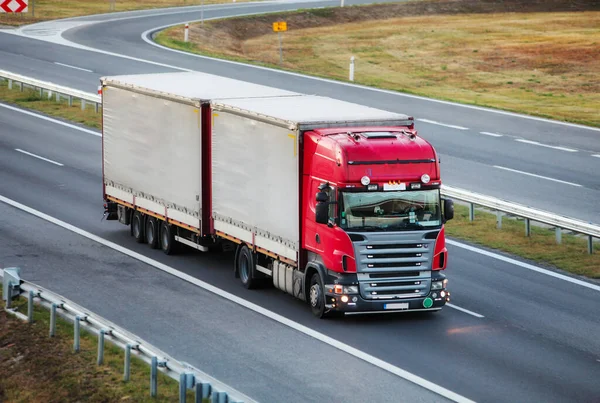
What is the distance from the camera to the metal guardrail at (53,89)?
141ft

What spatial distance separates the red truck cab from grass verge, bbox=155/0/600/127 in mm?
23703

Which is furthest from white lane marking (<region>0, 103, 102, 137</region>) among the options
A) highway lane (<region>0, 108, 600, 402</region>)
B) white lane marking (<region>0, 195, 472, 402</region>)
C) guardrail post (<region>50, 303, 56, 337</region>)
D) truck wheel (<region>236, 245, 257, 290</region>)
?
guardrail post (<region>50, 303, 56, 337</region>)

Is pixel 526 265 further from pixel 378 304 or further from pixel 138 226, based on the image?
pixel 138 226

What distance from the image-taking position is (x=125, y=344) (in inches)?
640

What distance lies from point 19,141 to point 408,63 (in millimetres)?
29631

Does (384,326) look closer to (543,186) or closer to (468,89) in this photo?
(543,186)

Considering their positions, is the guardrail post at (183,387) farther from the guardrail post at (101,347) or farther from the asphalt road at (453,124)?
the asphalt road at (453,124)

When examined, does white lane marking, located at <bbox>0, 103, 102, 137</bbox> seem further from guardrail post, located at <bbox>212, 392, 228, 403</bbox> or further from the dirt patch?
guardrail post, located at <bbox>212, 392, 228, 403</bbox>

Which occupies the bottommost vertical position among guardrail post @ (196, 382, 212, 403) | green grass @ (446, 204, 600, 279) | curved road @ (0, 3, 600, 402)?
green grass @ (446, 204, 600, 279)

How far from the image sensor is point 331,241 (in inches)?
762

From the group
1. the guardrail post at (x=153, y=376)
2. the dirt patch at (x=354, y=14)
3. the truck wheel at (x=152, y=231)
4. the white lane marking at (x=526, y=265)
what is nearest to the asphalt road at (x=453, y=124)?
the white lane marking at (x=526, y=265)

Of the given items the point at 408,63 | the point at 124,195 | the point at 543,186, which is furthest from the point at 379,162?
the point at 408,63

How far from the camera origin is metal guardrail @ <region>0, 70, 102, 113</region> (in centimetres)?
4283

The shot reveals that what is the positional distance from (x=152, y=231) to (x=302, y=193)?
635cm
